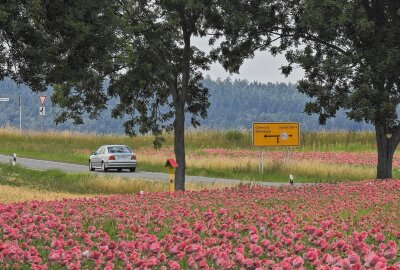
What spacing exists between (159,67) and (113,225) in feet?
42.7

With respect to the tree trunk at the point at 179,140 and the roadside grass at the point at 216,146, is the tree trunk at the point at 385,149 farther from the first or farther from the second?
the roadside grass at the point at 216,146

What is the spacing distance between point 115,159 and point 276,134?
9.27m

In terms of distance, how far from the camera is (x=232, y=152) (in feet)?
172

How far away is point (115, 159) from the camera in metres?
41.5

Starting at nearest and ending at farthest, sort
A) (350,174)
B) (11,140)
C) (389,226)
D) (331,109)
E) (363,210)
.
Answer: (389,226), (363,210), (331,109), (350,174), (11,140)

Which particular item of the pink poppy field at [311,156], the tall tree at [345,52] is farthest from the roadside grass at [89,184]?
the pink poppy field at [311,156]

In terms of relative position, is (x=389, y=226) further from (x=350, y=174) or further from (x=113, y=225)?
(x=350, y=174)

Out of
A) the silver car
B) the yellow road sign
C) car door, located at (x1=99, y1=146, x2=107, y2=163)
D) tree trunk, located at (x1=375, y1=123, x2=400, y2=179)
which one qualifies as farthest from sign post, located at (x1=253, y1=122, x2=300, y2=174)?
tree trunk, located at (x1=375, y1=123, x2=400, y2=179)

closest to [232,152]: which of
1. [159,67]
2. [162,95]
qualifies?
[162,95]

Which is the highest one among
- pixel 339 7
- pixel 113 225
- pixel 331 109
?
pixel 339 7

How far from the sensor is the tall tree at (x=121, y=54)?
18312 millimetres

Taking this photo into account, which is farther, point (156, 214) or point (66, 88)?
point (66, 88)

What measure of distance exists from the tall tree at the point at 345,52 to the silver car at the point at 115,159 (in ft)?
56.0

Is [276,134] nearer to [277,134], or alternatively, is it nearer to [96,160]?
[277,134]
